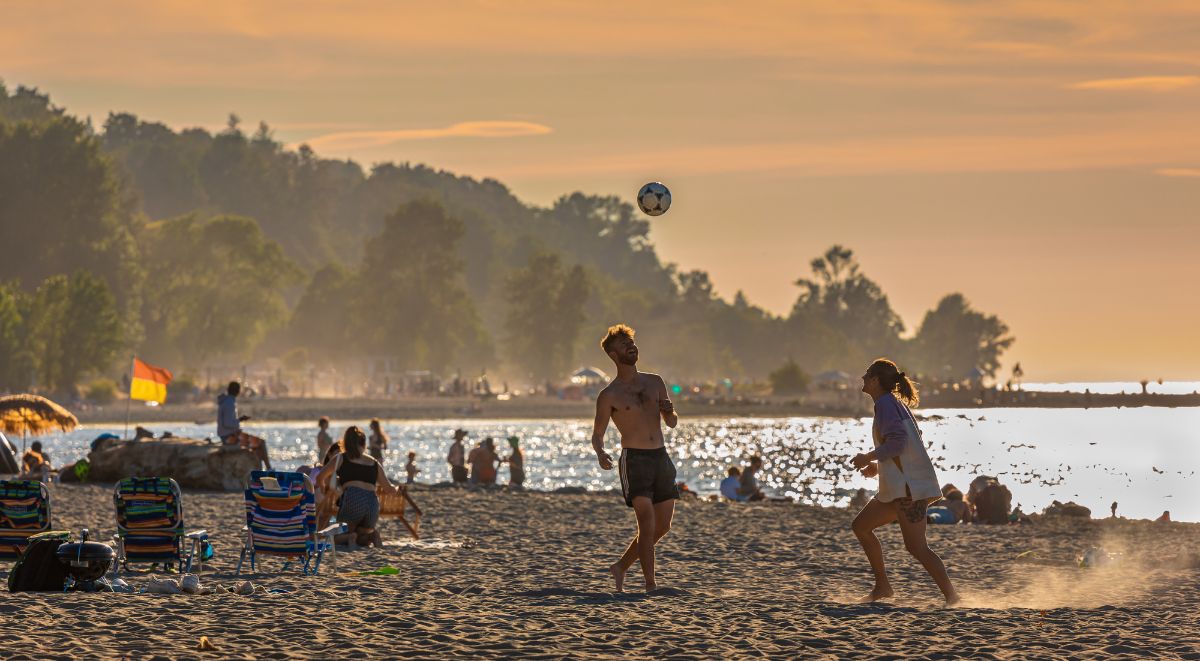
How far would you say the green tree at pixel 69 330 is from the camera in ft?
282

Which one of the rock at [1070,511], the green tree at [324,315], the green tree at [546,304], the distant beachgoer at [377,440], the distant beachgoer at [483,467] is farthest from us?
the green tree at [324,315]

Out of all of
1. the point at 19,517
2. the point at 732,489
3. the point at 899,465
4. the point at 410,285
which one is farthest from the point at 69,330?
the point at 899,465

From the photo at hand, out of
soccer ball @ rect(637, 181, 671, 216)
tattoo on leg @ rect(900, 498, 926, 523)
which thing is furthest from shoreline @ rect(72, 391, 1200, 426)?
tattoo on leg @ rect(900, 498, 926, 523)

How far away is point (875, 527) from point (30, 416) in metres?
23.2

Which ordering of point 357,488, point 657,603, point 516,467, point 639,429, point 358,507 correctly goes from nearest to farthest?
point 657,603
point 639,429
point 357,488
point 358,507
point 516,467

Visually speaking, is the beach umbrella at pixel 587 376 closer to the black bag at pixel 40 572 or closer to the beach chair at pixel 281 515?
the beach chair at pixel 281 515

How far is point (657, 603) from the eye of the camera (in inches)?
420

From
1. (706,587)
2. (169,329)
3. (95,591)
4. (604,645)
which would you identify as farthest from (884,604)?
(169,329)

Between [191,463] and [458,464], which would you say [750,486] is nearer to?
[458,464]

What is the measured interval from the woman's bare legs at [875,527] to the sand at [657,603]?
36 cm

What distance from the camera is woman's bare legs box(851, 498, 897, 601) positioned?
34.9 feet

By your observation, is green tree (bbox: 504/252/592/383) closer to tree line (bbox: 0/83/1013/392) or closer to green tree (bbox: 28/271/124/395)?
tree line (bbox: 0/83/1013/392)

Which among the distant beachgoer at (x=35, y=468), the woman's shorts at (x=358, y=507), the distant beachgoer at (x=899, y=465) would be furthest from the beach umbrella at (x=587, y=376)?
the distant beachgoer at (x=899, y=465)

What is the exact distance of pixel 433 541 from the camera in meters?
17.4
